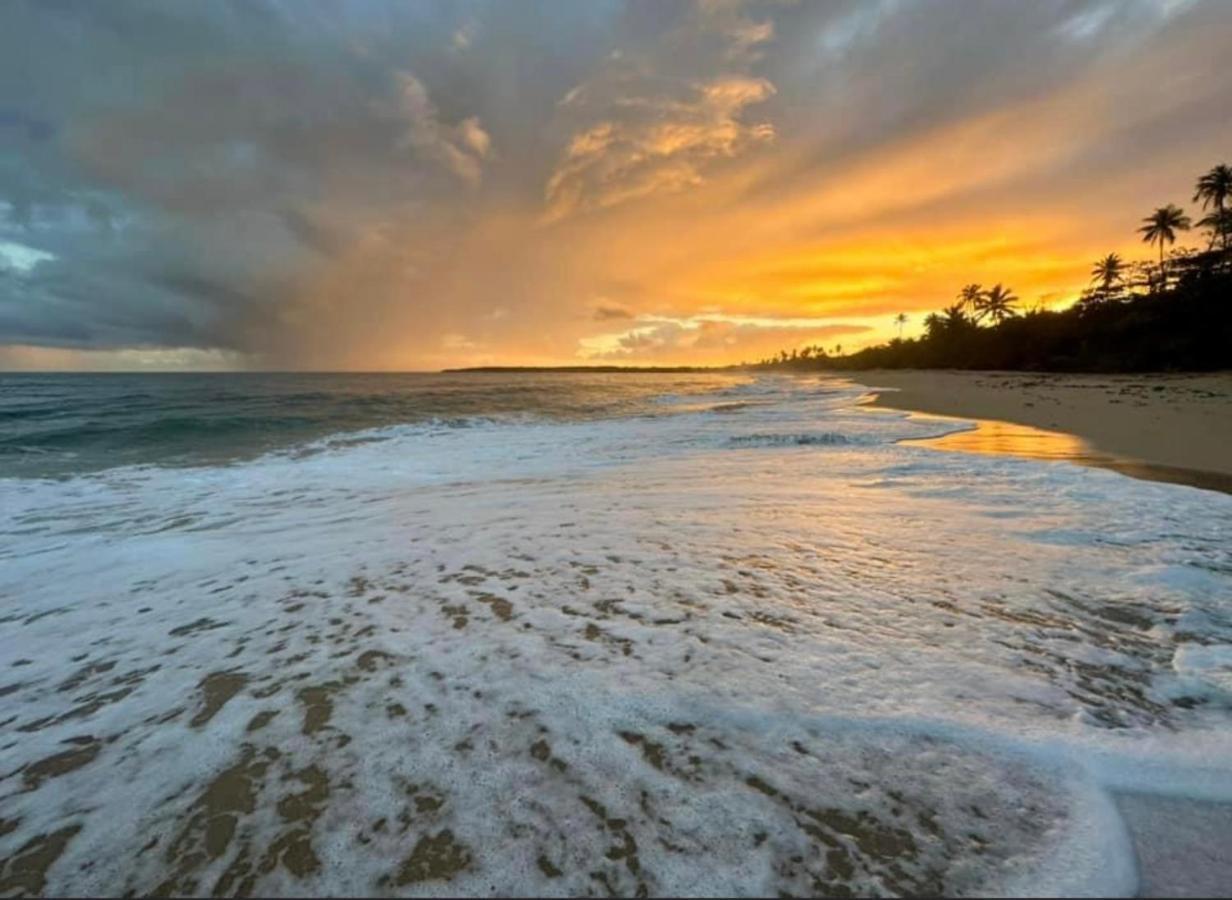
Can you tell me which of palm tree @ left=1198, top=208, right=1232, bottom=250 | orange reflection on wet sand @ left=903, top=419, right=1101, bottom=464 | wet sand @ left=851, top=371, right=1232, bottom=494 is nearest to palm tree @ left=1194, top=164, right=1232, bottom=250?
palm tree @ left=1198, top=208, right=1232, bottom=250

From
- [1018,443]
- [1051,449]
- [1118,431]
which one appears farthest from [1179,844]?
[1118,431]

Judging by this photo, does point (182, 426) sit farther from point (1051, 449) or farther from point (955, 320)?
point (955, 320)

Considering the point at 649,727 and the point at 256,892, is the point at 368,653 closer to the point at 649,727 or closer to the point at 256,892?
the point at 256,892

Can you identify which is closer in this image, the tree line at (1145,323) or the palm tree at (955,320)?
the tree line at (1145,323)

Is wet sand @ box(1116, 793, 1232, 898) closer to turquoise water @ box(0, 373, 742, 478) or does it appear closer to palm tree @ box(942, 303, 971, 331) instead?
turquoise water @ box(0, 373, 742, 478)

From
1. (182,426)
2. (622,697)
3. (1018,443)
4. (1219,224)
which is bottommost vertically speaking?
(1018,443)

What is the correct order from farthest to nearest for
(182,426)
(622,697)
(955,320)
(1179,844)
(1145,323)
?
(955,320) → (1145,323) → (182,426) → (622,697) → (1179,844)

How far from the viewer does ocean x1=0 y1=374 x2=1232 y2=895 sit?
1.88 meters

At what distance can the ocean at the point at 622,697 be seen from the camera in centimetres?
188

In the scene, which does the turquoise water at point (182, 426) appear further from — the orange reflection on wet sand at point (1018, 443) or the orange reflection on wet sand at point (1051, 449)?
the orange reflection on wet sand at point (1051, 449)

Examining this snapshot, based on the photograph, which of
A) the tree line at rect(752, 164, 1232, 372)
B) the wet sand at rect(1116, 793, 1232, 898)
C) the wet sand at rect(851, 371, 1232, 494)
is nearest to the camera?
the wet sand at rect(1116, 793, 1232, 898)

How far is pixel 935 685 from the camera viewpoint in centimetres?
279

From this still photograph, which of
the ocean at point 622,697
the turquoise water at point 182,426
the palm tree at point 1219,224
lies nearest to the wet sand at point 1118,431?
the ocean at point 622,697

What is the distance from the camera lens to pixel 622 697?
280cm
